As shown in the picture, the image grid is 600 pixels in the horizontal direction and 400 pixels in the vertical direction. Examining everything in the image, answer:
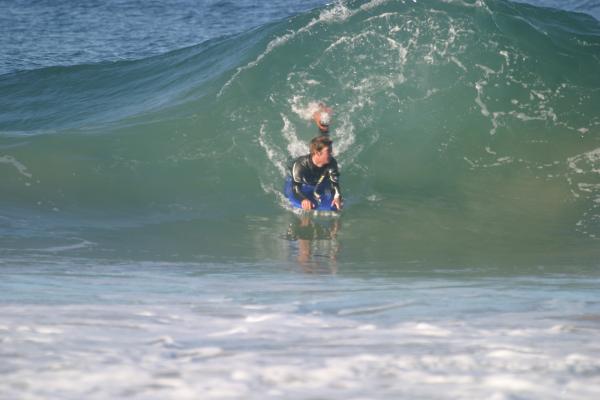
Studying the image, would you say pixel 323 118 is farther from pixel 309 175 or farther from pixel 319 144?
pixel 319 144

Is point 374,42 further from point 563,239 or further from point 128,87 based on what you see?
point 563,239

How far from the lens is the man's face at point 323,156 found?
9.66 meters

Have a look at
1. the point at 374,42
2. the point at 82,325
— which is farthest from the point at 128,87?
the point at 82,325

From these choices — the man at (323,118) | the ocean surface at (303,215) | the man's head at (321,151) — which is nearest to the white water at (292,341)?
the ocean surface at (303,215)

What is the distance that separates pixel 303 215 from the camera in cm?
998

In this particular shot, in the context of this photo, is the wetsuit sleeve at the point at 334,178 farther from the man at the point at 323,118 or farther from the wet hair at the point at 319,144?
the man at the point at 323,118

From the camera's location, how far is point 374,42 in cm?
1410

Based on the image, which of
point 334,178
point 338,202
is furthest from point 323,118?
point 338,202

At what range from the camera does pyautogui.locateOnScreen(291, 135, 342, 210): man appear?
32.1 ft

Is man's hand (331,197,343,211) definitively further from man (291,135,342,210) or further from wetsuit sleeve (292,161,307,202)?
wetsuit sleeve (292,161,307,202)

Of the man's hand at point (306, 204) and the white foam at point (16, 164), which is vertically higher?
the white foam at point (16, 164)

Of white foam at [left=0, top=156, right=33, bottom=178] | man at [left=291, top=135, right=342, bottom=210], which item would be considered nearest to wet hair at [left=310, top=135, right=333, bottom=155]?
man at [left=291, top=135, right=342, bottom=210]

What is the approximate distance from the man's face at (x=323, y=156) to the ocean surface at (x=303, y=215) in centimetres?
63

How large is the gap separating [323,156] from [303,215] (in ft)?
2.45
